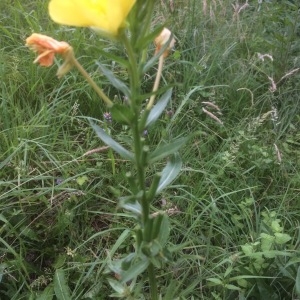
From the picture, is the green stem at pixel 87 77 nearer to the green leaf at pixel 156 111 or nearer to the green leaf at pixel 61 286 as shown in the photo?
the green leaf at pixel 156 111

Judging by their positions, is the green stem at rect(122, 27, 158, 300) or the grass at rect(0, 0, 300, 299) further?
the grass at rect(0, 0, 300, 299)

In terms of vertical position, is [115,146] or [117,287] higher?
[115,146]

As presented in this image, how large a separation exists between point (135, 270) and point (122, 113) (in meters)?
0.39

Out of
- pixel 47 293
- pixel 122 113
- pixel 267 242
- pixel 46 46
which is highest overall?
pixel 46 46

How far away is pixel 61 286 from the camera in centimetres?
162

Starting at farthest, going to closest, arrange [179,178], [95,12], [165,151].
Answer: [179,178] < [165,151] < [95,12]

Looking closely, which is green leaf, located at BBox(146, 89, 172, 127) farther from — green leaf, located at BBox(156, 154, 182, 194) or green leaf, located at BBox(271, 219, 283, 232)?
green leaf, located at BBox(271, 219, 283, 232)

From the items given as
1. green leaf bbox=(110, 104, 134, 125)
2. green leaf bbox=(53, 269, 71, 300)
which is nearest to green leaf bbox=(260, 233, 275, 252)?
green leaf bbox=(53, 269, 71, 300)

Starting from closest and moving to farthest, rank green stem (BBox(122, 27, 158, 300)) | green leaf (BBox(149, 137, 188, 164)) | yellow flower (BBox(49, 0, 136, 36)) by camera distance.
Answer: yellow flower (BBox(49, 0, 136, 36)), green stem (BBox(122, 27, 158, 300)), green leaf (BBox(149, 137, 188, 164))

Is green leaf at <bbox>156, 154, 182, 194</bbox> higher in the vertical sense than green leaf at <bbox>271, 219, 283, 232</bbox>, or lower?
higher

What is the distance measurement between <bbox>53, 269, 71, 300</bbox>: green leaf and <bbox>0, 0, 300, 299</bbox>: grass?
0.03 feet

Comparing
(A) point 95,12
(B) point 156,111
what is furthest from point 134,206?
(A) point 95,12

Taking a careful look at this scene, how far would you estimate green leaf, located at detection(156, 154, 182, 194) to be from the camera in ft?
4.16

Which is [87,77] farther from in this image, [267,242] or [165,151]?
[267,242]
